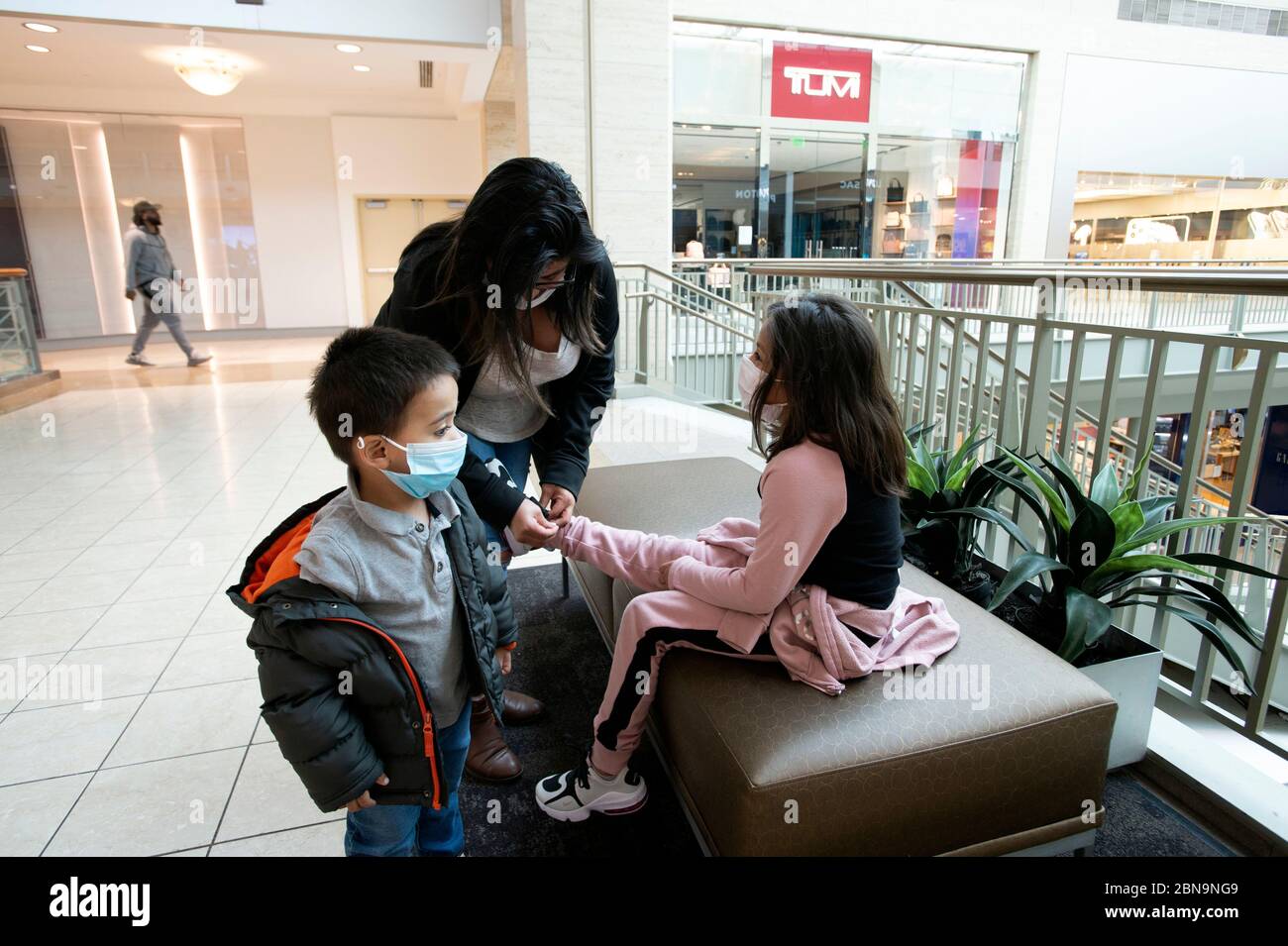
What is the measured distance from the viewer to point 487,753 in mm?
Answer: 1808

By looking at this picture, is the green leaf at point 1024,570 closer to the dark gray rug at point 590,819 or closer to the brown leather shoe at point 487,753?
the dark gray rug at point 590,819

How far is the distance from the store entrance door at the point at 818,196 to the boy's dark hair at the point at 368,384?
940 cm

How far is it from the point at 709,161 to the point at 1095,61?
18.9 feet

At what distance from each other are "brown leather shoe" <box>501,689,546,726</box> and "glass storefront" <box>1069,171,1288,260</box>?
11.7m

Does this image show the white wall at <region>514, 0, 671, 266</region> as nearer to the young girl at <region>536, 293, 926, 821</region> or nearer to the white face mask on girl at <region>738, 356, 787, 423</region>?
the white face mask on girl at <region>738, 356, 787, 423</region>

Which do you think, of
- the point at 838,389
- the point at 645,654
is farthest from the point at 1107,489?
the point at 645,654

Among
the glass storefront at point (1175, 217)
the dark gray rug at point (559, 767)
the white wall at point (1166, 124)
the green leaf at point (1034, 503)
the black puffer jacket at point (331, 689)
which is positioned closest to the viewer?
the black puffer jacket at point (331, 689)

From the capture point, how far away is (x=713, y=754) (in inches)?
49.7

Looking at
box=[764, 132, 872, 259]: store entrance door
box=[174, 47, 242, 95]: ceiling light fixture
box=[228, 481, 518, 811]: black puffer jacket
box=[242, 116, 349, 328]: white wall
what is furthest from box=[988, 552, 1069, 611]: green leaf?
box=[242, 116, 349, 328]: white wall

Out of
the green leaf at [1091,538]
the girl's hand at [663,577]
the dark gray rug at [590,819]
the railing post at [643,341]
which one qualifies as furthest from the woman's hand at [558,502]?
the railing post at [643,341]

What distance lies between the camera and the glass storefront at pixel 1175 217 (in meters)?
11.0

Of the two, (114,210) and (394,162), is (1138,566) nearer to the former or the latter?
(394,162)

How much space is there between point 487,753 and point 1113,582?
60.0 inches
